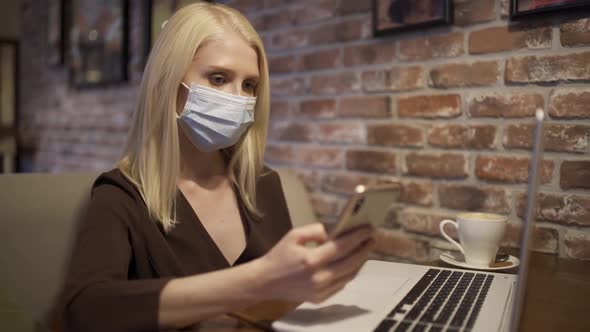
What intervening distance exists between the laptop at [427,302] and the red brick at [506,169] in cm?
34

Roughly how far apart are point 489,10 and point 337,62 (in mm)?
478

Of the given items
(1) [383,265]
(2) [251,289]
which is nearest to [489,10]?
(1) [383,265]

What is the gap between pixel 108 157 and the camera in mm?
2584

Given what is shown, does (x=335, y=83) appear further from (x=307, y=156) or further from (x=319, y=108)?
(x=307, y=156)

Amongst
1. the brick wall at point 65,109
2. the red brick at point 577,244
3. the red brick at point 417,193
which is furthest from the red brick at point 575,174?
the brick wall at point 65,109

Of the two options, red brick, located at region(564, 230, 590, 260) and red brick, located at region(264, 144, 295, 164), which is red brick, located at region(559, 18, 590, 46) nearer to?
red brick, located at region(564, 230, 590, 260)

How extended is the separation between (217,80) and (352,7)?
1.90 feet

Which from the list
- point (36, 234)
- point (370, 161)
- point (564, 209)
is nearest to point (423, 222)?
point (370, 161)

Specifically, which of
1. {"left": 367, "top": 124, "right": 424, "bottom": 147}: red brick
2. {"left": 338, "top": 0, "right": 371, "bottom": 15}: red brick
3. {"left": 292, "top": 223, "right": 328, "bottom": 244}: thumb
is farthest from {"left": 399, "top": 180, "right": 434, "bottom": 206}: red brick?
{"left": 292, "top": 223, "right": 328, "bottom": 244}: thumb

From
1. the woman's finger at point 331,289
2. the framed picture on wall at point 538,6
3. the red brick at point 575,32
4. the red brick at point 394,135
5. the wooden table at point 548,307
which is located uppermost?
the framed picture on wall at point 538,6

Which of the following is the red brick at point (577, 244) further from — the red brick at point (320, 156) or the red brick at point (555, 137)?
the red brick at point (320, 156)

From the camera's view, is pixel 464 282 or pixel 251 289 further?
pixel 464 282

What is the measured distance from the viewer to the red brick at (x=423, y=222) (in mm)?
1222

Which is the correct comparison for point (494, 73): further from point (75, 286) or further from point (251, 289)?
point (75, 286)
